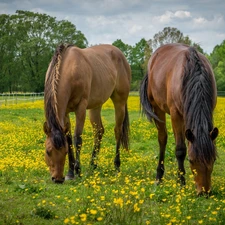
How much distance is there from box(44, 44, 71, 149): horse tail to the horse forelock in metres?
2.21

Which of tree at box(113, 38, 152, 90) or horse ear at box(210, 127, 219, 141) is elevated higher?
tree at box(113, 38, 152, 90)

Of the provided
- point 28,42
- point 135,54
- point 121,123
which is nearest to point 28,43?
point 28,42

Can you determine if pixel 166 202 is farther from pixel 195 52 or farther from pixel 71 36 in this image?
pixel 71 36

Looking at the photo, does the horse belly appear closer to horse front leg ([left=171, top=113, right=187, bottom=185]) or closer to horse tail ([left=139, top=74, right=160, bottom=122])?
horse tail ([left=139, top=74, right=160, bottom=122])

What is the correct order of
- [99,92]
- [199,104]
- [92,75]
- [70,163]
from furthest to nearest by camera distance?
[99,92], [92,75], [70,163], [199,104]

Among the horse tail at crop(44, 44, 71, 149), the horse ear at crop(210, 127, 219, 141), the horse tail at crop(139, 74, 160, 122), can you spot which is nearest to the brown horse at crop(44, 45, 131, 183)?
the horse tail at crop(44, 44, 71, 149)

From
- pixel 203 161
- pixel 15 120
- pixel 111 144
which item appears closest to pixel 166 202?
pixel 203 161

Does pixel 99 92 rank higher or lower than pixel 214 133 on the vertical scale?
higher

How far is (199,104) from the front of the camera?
6.67m

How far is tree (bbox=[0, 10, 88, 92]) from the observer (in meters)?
55.3

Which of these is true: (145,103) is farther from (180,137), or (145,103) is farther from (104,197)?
(104,197)

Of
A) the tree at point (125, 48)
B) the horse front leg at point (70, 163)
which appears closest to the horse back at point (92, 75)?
the horse front leg at point (70, 163)

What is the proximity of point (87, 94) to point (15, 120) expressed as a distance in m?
12.7

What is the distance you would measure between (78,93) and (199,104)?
2.94 meters
